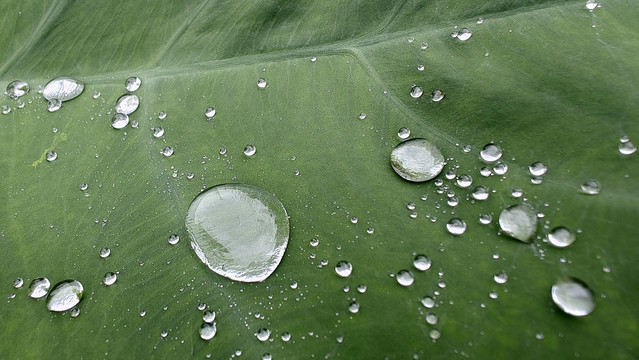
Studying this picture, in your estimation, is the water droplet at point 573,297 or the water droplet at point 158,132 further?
the water droplet at point 158,132

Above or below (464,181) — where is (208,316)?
below

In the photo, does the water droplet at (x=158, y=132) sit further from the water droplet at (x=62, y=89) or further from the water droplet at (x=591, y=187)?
the water droplet at (x=591, y=187)

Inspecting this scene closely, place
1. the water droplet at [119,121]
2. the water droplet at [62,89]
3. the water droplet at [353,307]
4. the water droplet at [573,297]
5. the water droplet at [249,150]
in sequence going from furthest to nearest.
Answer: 1. the water droplet at [62,89]
2. the water droplet at [119,121]
3. the water droplet at [249,150]
4. the water droplet at [353,307]
5. the water droplet at [573,297]

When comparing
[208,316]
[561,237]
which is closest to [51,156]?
[208,316]

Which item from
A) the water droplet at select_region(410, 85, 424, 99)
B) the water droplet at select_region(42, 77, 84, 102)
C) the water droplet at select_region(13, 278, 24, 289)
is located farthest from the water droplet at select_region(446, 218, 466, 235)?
the water droplet at select_region(42, 77, 84, 102)

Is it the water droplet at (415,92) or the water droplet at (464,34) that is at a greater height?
the water droplet at (464,34)

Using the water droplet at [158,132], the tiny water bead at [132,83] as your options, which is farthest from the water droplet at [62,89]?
the water droplet at [158,132]

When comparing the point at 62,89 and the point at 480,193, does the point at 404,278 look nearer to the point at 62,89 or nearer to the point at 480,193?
the point at 480,193

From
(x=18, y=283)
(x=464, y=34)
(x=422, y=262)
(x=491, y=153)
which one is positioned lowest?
(x=18, y=283)

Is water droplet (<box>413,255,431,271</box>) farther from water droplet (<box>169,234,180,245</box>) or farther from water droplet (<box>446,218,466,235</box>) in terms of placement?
water droplet (<box>169,234,180,245</box>)
